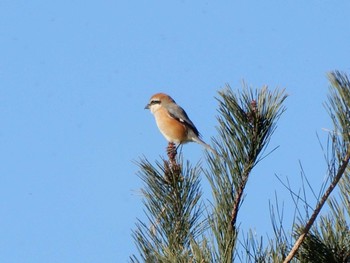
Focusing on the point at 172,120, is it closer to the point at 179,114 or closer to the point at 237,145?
the point at 179,114

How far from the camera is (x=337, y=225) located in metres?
2.48

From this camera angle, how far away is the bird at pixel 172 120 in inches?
235

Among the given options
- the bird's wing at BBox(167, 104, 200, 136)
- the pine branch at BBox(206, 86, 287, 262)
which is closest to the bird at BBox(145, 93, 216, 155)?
the bird's wing at BBox(167, 104, 200, 136)

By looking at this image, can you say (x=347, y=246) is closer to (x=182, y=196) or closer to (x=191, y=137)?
(x=182, y=196)

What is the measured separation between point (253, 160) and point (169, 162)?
0.39 m

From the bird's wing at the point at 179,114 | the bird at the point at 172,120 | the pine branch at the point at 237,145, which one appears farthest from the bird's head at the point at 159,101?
the pine branch at the point at 237,145

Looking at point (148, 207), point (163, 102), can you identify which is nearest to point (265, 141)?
point (148, 207)

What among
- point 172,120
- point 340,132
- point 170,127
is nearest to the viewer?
point 340,132

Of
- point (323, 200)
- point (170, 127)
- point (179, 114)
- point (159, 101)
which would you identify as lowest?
point (323, 200)

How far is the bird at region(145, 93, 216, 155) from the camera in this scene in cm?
597

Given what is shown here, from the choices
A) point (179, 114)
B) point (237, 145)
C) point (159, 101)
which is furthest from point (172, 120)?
point (237, 145)

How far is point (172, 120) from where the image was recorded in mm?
6508

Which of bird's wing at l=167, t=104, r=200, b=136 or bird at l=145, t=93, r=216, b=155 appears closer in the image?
bird at l=145, t=93, r=216, b=155

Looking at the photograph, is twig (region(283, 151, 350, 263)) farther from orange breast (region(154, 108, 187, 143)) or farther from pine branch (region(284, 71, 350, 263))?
orange breast (region(154, 108, 187, 143))
